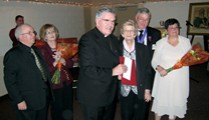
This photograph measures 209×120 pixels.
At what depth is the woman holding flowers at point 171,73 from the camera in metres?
2.54

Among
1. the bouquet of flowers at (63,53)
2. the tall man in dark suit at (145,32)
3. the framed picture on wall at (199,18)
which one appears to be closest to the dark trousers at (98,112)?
the bouquet of flowers at (63,53)

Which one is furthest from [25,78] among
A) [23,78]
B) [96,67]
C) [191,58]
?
[191,58]

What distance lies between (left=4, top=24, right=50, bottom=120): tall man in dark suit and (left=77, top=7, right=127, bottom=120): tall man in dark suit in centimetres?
56

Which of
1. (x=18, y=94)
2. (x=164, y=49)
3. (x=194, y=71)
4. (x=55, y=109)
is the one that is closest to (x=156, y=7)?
(x=194, y=71)

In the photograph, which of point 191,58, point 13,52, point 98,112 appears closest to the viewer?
point 98,112

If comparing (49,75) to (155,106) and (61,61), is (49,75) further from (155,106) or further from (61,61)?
(155,106)

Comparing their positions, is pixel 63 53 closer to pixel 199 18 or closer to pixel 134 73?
pixel 134 73

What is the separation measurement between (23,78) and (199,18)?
7686mm

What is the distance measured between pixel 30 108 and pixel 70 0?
17.6 feet

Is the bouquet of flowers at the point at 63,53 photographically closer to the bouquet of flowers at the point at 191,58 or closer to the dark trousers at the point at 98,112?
the dark trousers at the point at 98,112

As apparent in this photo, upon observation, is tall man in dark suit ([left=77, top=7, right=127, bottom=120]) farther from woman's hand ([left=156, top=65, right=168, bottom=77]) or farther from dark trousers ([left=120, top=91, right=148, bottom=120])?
woman's hand ([left=156, top=65, right=168, bottom=77])

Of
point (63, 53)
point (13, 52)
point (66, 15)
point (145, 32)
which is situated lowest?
point (63, 53)

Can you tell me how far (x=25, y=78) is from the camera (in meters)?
2.14

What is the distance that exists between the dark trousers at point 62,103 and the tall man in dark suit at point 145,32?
115 centimetres
